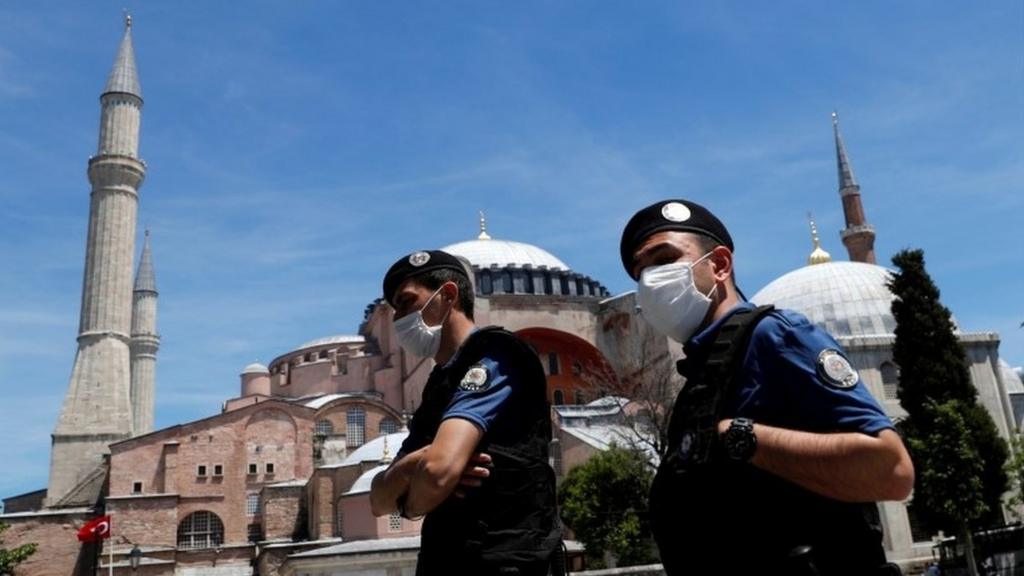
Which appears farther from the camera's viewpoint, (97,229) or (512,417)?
(97,229)

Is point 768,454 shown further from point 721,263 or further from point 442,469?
point 442,469

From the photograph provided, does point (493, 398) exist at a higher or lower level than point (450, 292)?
lower

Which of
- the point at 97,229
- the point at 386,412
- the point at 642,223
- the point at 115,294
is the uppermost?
the point at 97,229

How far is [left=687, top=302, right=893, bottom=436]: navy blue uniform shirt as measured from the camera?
1.82 metres

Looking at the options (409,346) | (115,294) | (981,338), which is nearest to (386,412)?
(115,294)

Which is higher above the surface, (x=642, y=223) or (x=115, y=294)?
(x=115, y=294)

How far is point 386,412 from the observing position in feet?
118

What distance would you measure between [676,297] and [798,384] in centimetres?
39

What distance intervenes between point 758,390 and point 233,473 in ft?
112

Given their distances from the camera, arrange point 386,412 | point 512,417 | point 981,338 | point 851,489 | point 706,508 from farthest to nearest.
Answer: point 386,412 → point 981,338 → point 512,417 → point 706,508 → point 851,489

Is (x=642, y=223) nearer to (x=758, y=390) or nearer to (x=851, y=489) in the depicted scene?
(x=758, y=390)

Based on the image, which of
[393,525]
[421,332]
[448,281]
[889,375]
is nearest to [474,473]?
[421,332]

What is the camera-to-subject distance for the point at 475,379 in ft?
8.15

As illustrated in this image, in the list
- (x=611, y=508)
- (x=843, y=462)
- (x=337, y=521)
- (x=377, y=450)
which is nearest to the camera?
(x=843, y=462)
